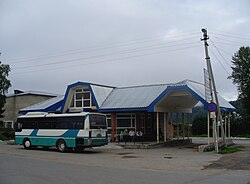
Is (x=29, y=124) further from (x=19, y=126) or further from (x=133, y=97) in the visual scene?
(x=133, y=97)

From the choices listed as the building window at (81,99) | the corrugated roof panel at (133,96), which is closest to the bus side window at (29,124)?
the corrugated roof panel at (133,96)

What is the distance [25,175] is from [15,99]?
143ft

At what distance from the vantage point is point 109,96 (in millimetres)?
32812

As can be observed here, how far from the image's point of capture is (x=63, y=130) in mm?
23391

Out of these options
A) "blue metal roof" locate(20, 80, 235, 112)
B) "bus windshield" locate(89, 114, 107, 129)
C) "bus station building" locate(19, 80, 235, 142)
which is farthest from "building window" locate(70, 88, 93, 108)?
"bus windshield" locate(89, 114, 107, 129)

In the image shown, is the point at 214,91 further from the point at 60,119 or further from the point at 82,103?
the point at 82,103

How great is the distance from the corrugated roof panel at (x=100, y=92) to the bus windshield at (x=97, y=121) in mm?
7357

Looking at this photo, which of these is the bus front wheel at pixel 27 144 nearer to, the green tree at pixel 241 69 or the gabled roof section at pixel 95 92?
the gabled roof section at pixel 95 92

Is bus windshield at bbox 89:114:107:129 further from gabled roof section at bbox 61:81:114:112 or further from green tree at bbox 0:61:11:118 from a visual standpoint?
green tree at bbox 0:61:11:118

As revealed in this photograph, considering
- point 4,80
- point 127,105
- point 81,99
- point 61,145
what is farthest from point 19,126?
point 4,80

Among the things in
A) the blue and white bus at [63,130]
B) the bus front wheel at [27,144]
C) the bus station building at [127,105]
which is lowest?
the bus front wheel at [27,144]

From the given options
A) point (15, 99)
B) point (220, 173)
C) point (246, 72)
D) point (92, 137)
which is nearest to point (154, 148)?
point (92, 137)

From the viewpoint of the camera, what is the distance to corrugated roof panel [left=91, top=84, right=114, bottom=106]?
103 feet

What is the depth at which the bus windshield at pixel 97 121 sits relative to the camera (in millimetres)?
22609
